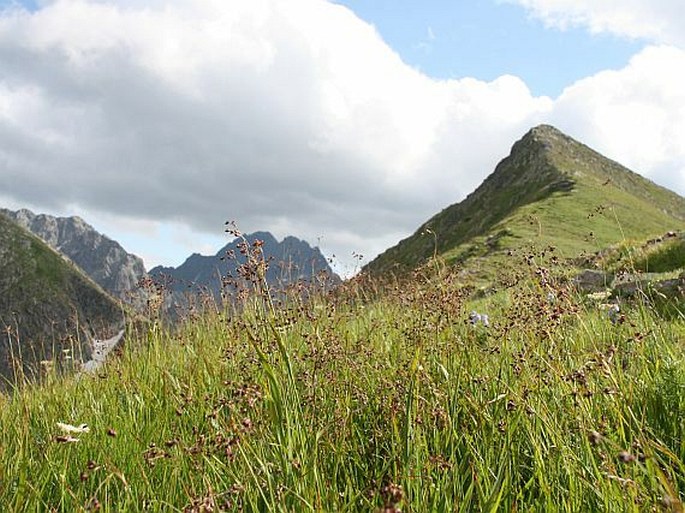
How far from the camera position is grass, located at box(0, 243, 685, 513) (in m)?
2.32

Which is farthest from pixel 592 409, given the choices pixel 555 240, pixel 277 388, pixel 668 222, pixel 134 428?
pixel 668 222

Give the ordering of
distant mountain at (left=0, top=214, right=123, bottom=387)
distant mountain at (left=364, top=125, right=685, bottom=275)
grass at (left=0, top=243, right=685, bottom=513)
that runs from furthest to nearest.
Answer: distant mountain at (left=0, top=214, right=123, bottom=387) → distant mountain at (left=364, top=125, right=685, bottom=275) → grass at (left=0, top=243, right=685, bottom=513)

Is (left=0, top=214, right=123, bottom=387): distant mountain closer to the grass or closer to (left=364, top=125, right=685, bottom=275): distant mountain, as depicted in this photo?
(left=364, top=125, right=685, bottom=275): distant mountain

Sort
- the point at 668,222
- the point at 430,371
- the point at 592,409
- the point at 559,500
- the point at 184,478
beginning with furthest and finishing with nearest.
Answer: the point at 668,222, the point at 430,371, the point at 592,409, the point at 184,478, the point at 559,500

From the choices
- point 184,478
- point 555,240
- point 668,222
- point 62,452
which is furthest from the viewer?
point 668,222

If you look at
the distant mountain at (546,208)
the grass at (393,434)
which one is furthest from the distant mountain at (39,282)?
the grass at (393,434)

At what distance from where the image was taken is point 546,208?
42.0 meters

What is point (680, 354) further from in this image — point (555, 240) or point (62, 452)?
point (555, 240)

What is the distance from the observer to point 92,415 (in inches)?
182

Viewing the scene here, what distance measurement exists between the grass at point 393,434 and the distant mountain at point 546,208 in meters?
20.4

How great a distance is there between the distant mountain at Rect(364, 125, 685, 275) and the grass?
67.1ft

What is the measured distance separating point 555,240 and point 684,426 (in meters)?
29.8

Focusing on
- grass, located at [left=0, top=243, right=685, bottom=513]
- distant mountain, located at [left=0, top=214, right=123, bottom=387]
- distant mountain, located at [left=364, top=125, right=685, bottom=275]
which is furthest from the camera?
distant mountain, located at [left=0, top=214, right=123, bottom=387]

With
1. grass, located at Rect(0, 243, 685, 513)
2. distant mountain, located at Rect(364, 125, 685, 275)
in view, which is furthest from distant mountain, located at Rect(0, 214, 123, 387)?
grass, located at Rect(0, 243, 685, 513)
